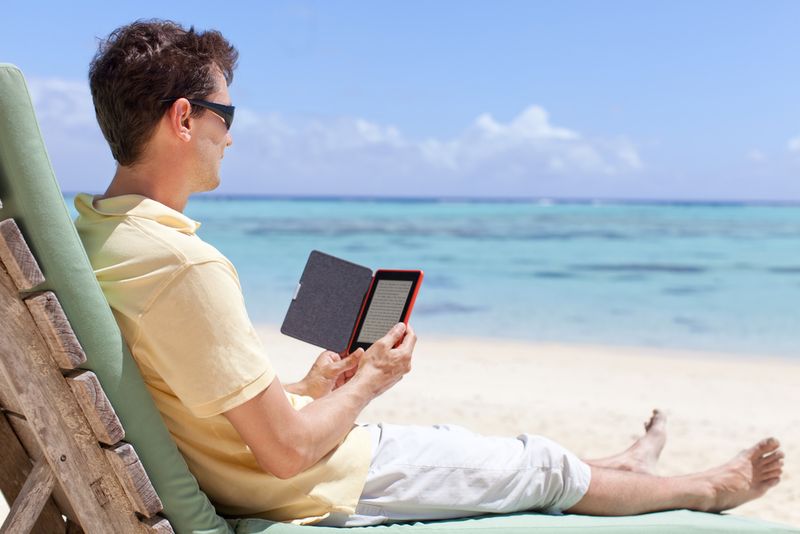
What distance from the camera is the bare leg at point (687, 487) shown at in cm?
254

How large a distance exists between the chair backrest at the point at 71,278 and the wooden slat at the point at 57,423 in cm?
6

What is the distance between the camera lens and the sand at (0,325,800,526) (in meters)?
5.56

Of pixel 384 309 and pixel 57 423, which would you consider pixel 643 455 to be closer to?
pixel 384 309

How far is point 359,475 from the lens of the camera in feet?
7.07

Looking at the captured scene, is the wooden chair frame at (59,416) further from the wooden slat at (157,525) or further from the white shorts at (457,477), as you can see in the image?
the white shorts at (457,477)

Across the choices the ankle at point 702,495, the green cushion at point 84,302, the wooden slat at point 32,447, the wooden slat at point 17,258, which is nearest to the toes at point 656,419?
the ankle at point 702,495

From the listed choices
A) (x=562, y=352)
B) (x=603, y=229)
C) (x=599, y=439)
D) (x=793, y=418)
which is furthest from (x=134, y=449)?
(x=603, y=229)

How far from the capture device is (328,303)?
8.29 feet

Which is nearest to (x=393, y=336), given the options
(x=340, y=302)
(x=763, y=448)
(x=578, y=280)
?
(x=340, y=302)

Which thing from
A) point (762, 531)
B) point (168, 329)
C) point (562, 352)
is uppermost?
point (168, 329)

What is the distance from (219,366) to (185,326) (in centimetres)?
10

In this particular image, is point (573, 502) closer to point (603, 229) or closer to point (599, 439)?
point (599, 439)

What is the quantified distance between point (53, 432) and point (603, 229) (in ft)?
115

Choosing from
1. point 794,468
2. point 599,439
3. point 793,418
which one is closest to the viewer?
point 794,468
